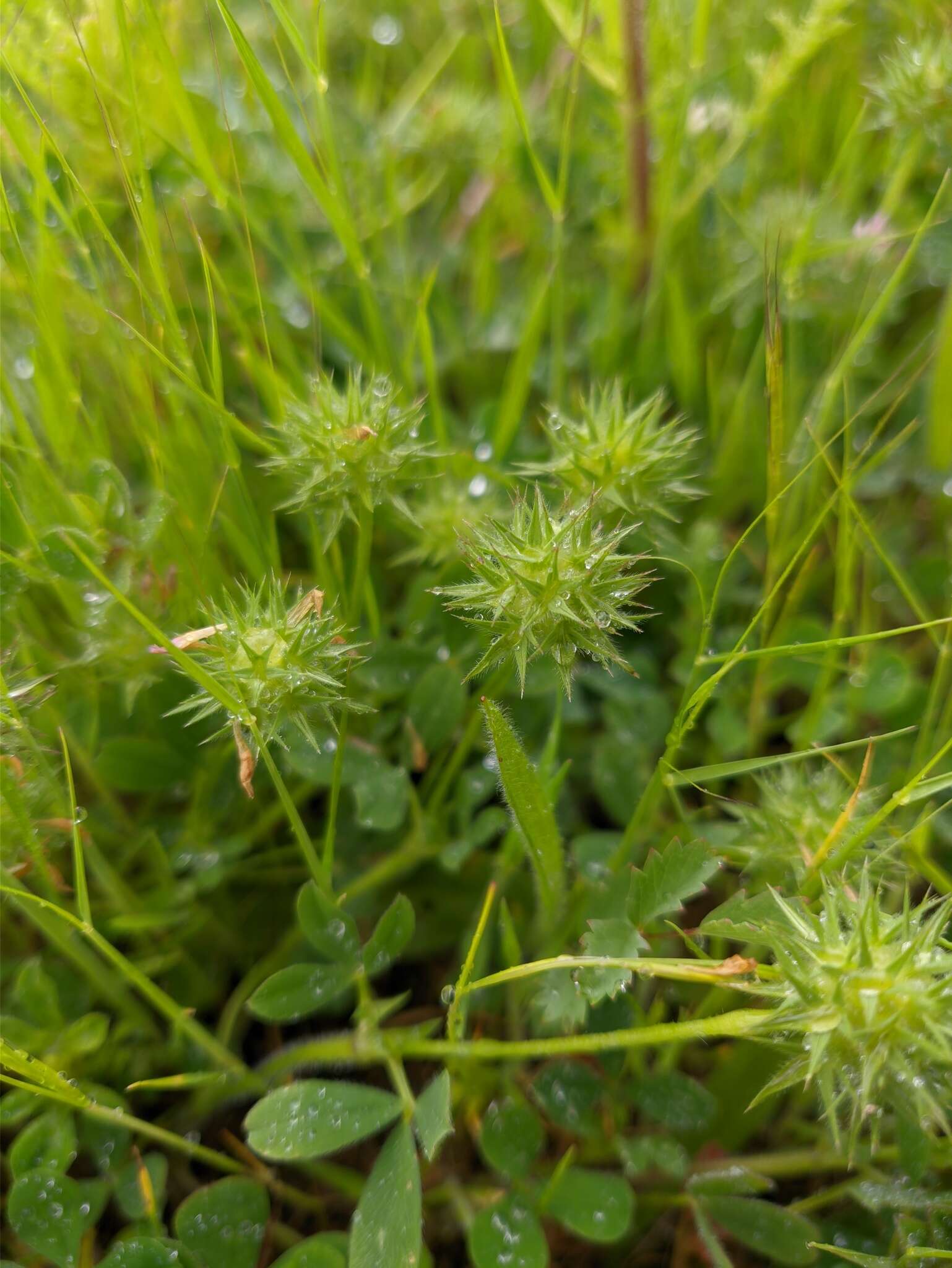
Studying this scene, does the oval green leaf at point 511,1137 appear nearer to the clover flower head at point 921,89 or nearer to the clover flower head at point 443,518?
the clover flower head at point 443,518

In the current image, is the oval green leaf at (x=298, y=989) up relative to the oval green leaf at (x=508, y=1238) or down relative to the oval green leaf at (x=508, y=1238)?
up

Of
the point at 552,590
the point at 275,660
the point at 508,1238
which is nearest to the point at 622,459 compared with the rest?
the point at 552,590

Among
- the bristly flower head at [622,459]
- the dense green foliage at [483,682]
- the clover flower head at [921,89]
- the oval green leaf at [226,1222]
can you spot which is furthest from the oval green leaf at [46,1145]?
the clover flower head at [921,89]

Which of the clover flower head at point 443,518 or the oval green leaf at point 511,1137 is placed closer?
the oval green leaf at point 511,1137

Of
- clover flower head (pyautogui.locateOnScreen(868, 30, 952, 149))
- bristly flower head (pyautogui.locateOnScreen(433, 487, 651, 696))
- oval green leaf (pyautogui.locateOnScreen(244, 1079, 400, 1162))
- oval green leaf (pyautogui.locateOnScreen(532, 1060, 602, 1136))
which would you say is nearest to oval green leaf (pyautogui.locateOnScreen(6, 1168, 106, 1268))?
oval green leaf (pyautogui.locateOnScreen(244, 1079, 400, 1162))

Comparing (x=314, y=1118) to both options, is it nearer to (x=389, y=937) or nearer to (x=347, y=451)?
(x=389, y=937)

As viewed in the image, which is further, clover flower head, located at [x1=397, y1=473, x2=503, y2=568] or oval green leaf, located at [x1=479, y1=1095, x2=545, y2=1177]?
clover flower head, located at [x1=397, y1=473, x2=503, y2=568]

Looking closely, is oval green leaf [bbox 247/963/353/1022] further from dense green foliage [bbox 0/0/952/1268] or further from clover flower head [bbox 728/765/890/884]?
clover flower head [bbox 728/765/890/884]
